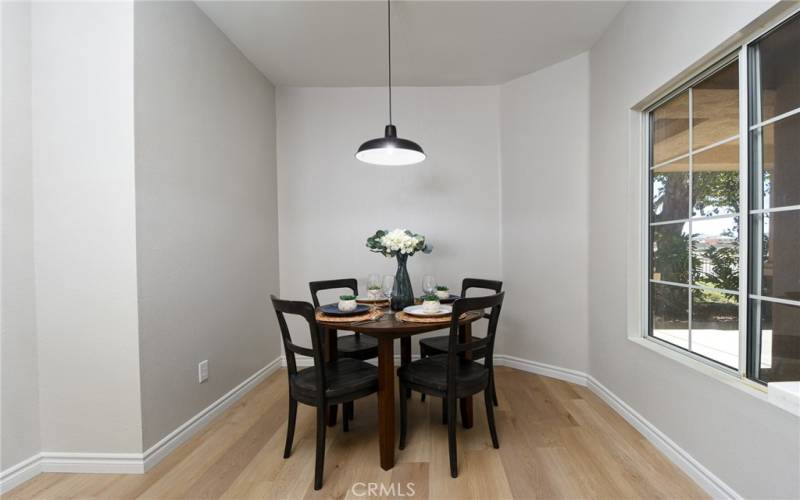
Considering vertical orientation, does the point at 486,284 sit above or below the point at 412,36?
below

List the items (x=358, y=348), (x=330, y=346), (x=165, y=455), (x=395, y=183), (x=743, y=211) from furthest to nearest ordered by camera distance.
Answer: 1. (x=395, y=183)
2. (x=358, y=348)
3. (x=330, y=346)
4. (x=165, y=455)
5. (x=743, y=211)

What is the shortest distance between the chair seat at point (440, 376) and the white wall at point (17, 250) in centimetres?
187

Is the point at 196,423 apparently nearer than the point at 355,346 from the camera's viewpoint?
Yes

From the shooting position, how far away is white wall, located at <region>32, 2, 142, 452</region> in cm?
174

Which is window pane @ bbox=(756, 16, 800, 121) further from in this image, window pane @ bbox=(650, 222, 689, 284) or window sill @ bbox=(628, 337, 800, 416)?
window sill @ bbox=(628, 337, 800, 416)

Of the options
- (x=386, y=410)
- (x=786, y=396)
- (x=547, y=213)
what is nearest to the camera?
(x=786, y=396)

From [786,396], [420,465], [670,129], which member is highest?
[670,129]

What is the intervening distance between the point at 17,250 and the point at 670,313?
3.48 meters

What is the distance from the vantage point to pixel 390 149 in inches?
79.7

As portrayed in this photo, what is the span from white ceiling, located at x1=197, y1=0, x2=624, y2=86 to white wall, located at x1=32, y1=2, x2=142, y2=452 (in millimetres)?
819

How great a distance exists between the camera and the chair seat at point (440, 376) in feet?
5.84

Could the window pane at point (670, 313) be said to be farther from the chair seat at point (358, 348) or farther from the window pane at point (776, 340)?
the chair seat at point (358, 348)

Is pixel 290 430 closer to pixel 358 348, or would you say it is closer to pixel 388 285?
pixel 358 348

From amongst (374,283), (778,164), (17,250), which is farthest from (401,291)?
Result: (17,250)
